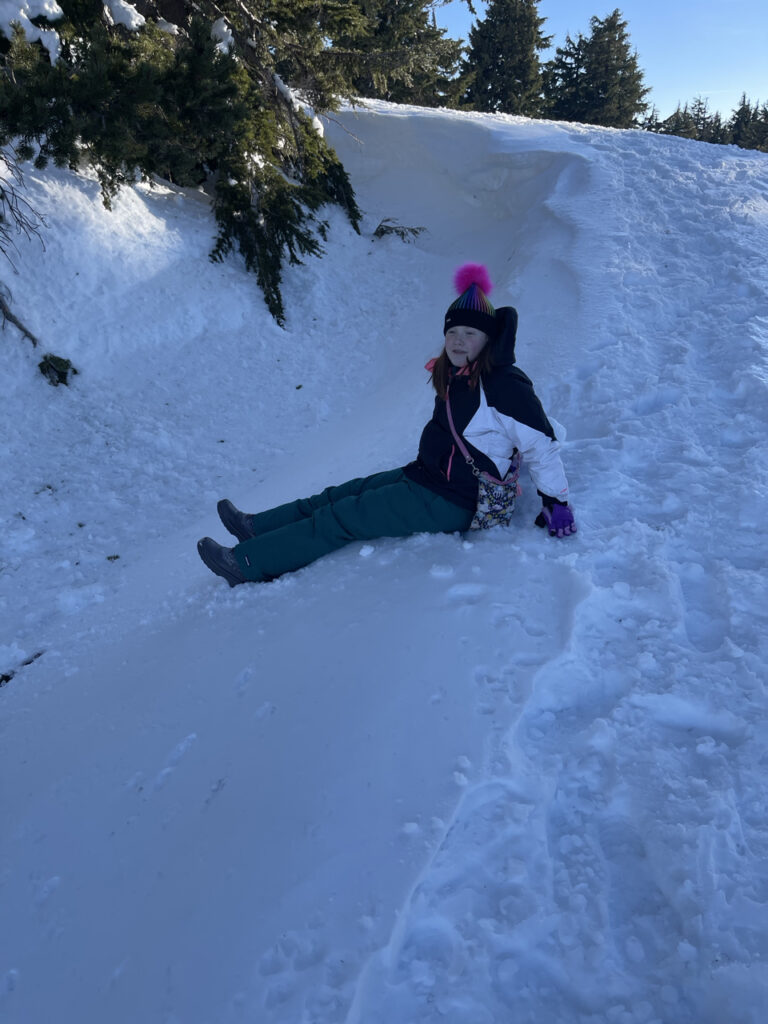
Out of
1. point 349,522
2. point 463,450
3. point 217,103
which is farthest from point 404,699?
point 217,103

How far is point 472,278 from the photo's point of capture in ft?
10.6

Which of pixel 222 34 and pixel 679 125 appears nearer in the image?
pixel 222 34

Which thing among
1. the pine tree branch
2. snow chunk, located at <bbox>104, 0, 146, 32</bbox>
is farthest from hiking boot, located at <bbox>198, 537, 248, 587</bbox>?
snow chunk, located at <bbox>104, 0, 146, 32</bbox>

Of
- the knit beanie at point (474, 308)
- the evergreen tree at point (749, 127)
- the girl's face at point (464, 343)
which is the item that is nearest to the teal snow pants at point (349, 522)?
the girl's face at point (464, 343)

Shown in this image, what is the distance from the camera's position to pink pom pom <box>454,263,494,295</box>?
3.21 meters

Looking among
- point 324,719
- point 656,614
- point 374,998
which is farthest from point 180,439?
point 374,998

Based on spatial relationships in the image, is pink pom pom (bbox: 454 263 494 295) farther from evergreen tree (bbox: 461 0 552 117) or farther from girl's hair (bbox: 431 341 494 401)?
evergreen tree (bbox: 461 0 552 117)

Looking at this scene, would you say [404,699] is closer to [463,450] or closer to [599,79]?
[463,450]

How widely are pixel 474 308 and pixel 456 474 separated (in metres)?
0.90

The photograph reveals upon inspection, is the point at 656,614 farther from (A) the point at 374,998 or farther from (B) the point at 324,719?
(A) the point at 374,998

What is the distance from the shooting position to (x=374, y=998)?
158cm

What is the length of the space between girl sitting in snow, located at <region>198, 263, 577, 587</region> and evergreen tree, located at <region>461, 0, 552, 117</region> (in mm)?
21576

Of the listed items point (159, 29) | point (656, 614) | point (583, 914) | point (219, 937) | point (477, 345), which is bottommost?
point (219, 937)

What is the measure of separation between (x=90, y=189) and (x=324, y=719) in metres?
7.06
